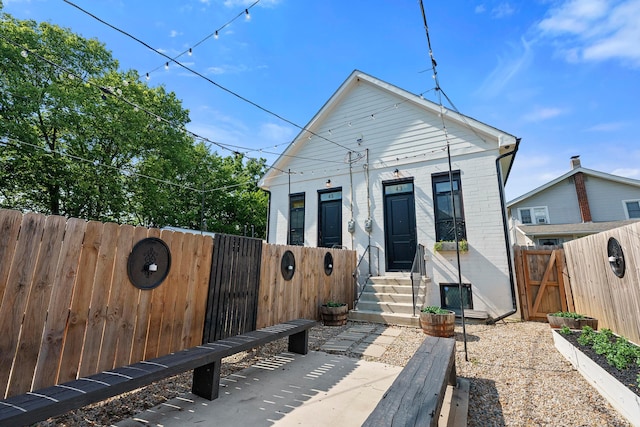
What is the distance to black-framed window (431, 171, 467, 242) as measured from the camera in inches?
302

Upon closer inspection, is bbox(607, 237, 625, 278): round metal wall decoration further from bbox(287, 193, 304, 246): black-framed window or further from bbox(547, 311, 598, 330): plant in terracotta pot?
bbox(287, 193, 304, 246): black-framed window

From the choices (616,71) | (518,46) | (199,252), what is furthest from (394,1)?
(616,71)

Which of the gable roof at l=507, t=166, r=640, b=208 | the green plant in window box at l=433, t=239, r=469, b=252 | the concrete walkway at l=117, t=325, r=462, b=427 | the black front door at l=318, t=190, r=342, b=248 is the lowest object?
the concrete walkway at l=117, t=325, r=462, b=427

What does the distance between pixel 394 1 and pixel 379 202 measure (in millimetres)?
5572

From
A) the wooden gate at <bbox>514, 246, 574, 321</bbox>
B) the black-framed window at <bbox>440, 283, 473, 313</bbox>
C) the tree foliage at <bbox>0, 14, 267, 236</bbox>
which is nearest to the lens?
the wooden gate at <bbox>514, 246, 574, 321</bbox>

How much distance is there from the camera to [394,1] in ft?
13.0

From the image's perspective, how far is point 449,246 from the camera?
7.48 metres

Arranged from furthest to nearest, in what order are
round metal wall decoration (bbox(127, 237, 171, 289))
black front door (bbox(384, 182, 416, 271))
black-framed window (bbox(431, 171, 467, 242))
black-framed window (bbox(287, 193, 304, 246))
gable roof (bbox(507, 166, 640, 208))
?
gable roof (bbox(507, 166, 640, 208)), black-framed window (bbox(287, 193, 304, 246)), black front door (bbox(384, 182, 416, 271)), black-framed window (bbox(431, 171, 467, 242)), round metal wall decoration (bbox(127, 237, 171, 289))

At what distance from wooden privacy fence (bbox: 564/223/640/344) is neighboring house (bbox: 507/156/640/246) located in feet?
29.3

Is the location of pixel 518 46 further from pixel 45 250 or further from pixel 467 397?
pixel 45 250

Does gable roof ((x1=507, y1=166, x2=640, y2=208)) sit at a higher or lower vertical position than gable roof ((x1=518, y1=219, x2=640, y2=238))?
higher

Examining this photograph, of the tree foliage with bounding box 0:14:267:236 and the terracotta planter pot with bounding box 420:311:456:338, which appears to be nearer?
the terracotta planter pot with bounding box 420:311:456:338

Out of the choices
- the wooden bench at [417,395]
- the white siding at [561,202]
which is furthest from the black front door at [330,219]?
the white siding at [561,202]

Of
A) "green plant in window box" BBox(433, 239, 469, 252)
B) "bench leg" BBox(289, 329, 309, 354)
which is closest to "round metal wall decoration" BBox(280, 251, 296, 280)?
"bench leg" BBox(289, 329, 309, 354)
